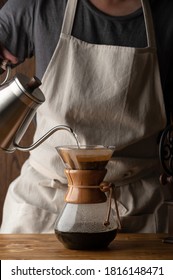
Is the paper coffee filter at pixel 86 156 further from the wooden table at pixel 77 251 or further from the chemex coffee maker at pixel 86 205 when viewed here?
the wooden table at pixel 77 251

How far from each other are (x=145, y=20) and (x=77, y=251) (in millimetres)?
748

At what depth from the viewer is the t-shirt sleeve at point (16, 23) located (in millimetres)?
1750

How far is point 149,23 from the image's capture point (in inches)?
67.2

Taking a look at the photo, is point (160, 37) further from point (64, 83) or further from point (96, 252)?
point (96, 252)

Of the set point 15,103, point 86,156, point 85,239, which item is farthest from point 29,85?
point 85,239

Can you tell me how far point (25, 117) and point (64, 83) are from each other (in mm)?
429

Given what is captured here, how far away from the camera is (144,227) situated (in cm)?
165

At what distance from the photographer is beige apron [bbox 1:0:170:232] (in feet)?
5.47

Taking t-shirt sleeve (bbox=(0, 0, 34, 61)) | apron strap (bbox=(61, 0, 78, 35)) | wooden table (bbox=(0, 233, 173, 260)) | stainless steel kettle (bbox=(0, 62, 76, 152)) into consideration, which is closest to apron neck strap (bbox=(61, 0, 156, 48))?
apron strap (bbox=(61, 0, 78, 35))

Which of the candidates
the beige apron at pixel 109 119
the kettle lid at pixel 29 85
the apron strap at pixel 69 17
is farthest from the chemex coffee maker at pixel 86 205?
the apron strap at pixel 69 17

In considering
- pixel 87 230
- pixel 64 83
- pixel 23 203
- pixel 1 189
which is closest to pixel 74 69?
pixel 64 83

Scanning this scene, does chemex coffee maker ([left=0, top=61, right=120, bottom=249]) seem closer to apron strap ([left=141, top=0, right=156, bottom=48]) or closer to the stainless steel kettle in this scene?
the stainless steel kettle

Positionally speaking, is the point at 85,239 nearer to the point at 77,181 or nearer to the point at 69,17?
the point at 77,181

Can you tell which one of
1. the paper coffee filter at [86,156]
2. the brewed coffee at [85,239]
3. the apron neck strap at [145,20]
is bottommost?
the brewed coffee at [85,239]
